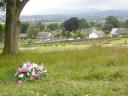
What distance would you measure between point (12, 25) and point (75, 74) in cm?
878

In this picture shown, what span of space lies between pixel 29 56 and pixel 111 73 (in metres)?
7.21

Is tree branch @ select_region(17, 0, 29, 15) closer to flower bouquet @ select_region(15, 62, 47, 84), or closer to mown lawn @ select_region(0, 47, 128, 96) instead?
mown lawn @ select_region(0, 47, 128, 96)

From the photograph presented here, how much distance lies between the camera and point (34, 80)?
14.1m

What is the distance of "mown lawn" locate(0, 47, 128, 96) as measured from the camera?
11539mm

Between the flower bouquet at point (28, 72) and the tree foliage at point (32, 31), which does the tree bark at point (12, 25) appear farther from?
the tree foliage at point (32, 31)

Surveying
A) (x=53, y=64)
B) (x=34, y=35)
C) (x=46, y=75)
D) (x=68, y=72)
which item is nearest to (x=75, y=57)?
(x=53, y=64)

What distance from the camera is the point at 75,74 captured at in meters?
16.1

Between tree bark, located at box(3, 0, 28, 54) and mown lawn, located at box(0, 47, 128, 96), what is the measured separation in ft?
5.38

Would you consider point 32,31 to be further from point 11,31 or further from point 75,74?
point 75,74

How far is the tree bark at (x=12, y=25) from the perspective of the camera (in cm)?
2384

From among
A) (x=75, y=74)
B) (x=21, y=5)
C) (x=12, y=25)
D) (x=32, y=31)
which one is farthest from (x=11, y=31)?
(x=32, y=31)

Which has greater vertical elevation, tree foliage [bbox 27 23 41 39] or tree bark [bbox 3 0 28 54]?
tree bark [bbox 3 0 28 54]

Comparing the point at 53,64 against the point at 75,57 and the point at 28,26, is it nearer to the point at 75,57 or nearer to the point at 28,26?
the point at 75,57

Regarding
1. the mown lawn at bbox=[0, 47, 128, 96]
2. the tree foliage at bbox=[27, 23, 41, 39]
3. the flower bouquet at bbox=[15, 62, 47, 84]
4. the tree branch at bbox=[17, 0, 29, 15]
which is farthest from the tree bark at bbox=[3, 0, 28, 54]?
the tree foliage at bbox=[27, 23, 41, 39]
